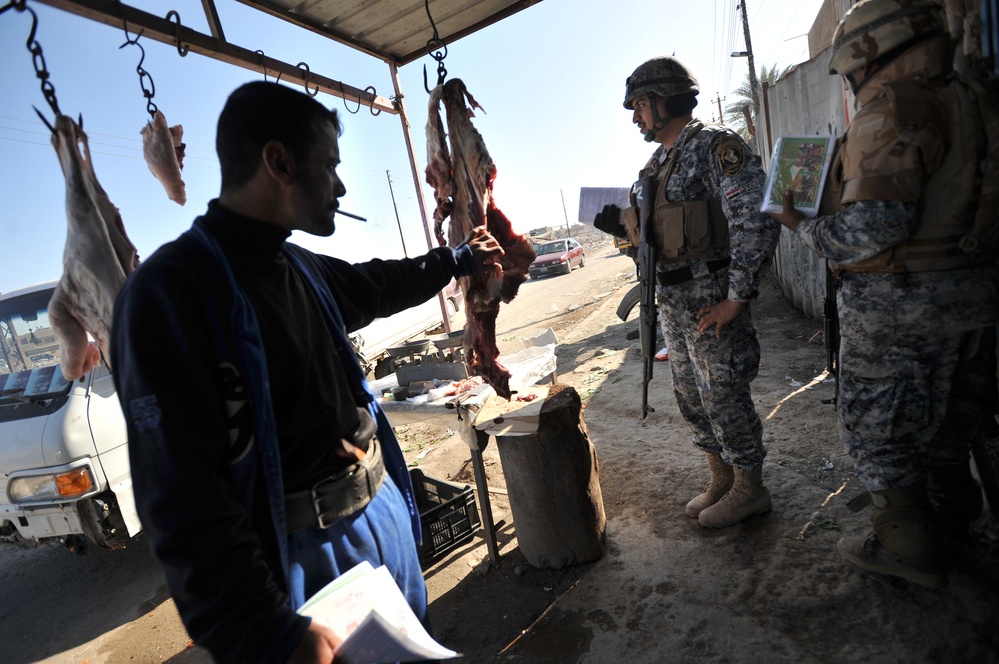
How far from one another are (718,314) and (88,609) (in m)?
5.19

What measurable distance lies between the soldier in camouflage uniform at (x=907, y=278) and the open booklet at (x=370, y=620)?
6.70 feet

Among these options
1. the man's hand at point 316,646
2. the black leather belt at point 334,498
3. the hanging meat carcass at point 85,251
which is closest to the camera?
the man's hand at point 316,646

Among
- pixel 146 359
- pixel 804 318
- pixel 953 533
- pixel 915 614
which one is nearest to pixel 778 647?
pixel 915 614

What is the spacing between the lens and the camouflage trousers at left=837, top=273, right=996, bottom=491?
2.05 meters

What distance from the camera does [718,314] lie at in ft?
9.18

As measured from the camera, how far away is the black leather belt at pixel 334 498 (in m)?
1.47

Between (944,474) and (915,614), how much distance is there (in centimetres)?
64

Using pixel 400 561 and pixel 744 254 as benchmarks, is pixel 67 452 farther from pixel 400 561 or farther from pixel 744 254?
pixel 744 254

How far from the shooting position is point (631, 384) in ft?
21.0

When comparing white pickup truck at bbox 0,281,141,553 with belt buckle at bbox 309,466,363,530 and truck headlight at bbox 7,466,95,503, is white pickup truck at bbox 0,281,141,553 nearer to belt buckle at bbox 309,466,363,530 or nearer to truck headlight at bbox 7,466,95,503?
truck headlight at bbox 7,466,95,503

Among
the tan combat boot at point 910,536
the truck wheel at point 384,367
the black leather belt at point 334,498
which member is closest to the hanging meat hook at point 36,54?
the black leather belt at point 334,498

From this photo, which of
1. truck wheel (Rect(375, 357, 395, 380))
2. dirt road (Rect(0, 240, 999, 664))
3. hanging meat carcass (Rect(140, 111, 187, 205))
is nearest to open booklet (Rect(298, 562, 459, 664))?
dirt road (Rect(0, 240, 999, 664))

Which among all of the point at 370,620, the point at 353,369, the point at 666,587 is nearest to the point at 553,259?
the point at 666,587

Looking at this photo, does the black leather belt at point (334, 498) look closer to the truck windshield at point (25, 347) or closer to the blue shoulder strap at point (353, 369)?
the blue shoulder strap at point (353, 369)
